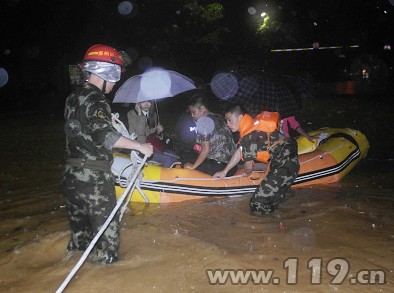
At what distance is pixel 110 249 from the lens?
3.79m

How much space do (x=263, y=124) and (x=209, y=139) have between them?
47.0 inches

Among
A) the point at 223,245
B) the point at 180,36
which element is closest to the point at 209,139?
the point at 223,245

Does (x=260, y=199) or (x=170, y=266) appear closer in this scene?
(x=170, y=266)

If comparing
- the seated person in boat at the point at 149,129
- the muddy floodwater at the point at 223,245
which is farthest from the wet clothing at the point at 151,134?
the muddy floodwater at the point at 223,245

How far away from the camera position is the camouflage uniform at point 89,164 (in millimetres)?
3486

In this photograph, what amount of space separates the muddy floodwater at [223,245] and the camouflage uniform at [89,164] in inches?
21.3

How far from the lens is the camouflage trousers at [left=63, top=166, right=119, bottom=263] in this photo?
3.61m

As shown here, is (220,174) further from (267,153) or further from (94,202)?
(94,202)

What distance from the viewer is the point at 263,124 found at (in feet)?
16.3

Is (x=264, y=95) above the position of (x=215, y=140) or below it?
above

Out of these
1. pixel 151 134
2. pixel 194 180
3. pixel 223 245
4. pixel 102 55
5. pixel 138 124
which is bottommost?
pixel 223 245

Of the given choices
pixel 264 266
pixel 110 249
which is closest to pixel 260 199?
pixel 264 266

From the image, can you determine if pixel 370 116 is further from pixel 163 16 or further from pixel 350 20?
pixel 350 20

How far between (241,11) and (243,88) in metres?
28.0
